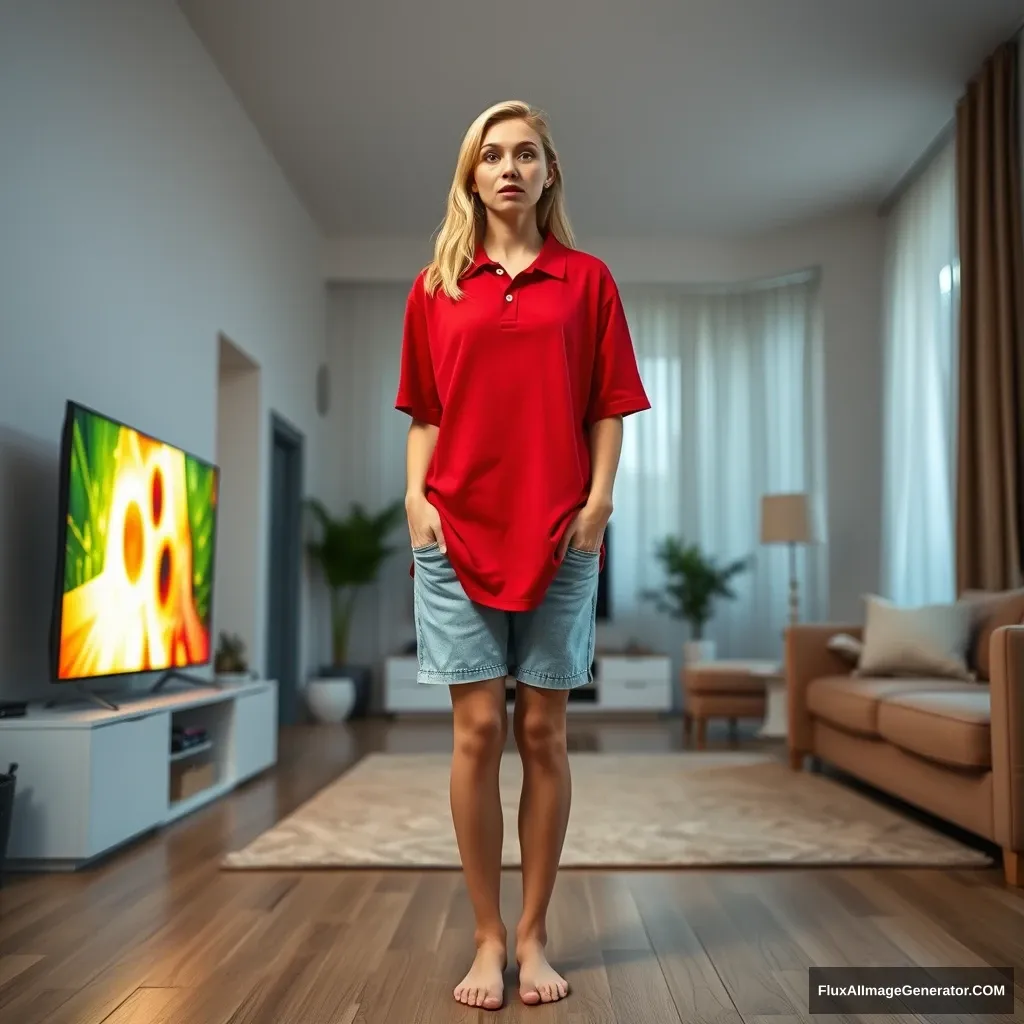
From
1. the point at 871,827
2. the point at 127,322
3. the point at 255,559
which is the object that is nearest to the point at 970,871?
the point at 871,827

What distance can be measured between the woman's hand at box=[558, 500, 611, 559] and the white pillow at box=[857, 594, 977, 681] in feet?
8.30

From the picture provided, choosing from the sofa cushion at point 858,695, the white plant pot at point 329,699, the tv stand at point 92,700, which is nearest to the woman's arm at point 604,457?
the tv stand at point 92,700

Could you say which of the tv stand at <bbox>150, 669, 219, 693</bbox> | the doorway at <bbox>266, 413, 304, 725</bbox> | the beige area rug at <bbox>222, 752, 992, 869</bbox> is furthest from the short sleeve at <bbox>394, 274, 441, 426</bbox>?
the doorway at <bbox>266, 413, 304, 725</bbox>

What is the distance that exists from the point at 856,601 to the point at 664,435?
1.76 metres

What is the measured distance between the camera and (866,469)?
7.02 meters

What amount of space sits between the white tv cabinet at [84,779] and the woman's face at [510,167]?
1713mm

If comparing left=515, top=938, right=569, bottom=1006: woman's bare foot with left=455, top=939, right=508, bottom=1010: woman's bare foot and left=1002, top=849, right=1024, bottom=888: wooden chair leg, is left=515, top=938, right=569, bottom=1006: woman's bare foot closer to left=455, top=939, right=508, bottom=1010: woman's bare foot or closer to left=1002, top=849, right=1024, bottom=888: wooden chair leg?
left=455, top=939, right=508, bottom=1010: woman's bare foot

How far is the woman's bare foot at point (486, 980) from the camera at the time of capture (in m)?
1.63

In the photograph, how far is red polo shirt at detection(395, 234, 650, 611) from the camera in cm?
167

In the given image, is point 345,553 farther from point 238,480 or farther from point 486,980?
point 486,980

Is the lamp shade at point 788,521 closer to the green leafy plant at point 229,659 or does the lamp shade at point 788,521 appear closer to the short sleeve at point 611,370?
the green leafy plant at point 229,659

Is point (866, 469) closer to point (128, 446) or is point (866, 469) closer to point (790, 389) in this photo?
point (790, 389)

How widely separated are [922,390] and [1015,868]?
13.0ft

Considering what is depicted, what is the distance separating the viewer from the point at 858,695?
3.61 meters
